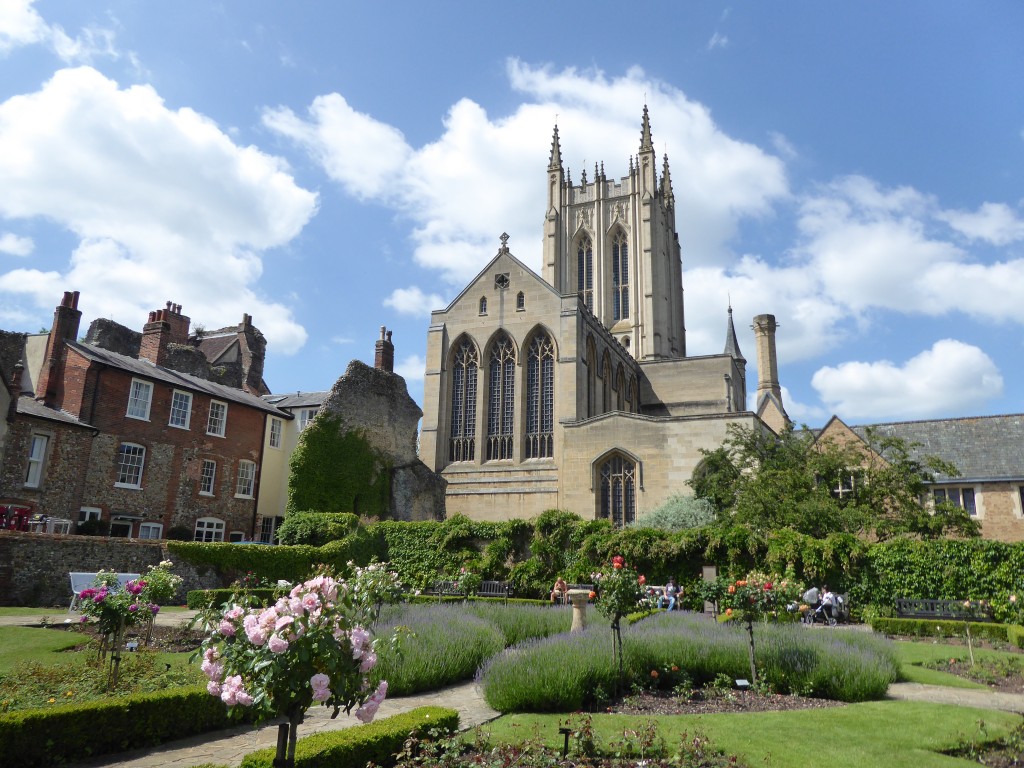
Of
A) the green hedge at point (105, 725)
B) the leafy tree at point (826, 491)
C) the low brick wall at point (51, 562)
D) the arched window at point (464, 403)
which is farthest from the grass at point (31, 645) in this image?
the arched window at point (464, 403)

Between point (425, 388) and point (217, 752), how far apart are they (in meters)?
33.2

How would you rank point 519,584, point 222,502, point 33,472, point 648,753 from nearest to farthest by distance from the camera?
point 648,753 < point 33,472 < point 519,584 < point 222,502

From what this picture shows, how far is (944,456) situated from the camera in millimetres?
33281

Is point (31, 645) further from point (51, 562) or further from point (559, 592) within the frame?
point (559, 592)

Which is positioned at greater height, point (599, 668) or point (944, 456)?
point (944, 456)

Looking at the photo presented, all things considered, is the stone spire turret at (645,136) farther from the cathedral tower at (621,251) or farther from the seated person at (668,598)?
the seated person at (668,598)

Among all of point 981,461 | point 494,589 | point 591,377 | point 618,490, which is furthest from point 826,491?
point 591,377

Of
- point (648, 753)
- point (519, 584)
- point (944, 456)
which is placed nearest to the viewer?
point (648, 753)

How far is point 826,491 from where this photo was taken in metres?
25.5

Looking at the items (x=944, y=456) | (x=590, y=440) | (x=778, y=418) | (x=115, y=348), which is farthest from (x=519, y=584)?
(x=778, y=418)

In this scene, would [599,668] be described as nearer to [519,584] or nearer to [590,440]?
[519,584]

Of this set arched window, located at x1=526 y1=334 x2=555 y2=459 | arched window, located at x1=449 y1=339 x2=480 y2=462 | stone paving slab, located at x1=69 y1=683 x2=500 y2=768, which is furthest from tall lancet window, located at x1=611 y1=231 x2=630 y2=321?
stone paving slab, located at x1=69 y1=683 x2=500 y2=768

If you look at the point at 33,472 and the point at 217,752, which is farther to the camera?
the point at 33,472

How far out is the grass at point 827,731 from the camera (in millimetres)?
6812
